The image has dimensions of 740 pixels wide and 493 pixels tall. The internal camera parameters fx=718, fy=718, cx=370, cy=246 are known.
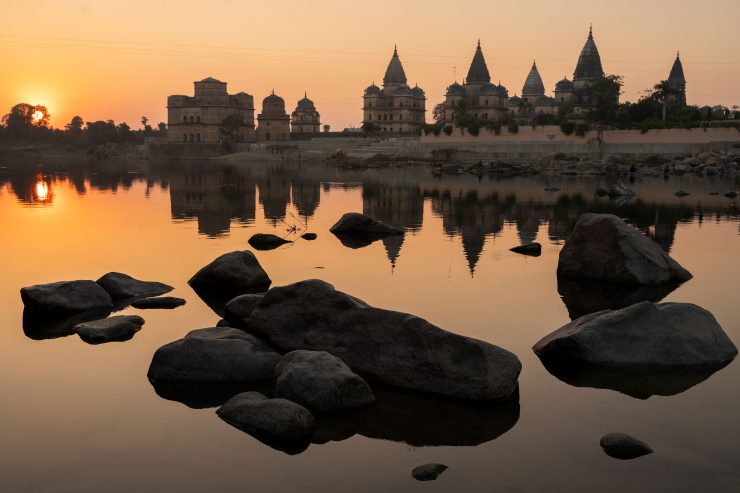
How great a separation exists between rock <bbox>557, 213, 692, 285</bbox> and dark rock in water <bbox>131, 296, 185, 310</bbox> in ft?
29.5

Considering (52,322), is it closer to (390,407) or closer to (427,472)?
(390,407)

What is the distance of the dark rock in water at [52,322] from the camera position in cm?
1199

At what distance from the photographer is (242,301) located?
11859mm

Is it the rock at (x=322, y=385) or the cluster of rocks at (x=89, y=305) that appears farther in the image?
the cluster of rocks at (x=89, y=305)

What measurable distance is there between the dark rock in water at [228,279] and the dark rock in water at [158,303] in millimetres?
1153

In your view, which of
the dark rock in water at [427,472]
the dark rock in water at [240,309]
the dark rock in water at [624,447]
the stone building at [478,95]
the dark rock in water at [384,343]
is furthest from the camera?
the stone building at [478,95]

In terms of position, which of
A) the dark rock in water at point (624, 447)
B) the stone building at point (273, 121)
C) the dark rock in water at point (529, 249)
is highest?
the stone building at point (273, 121)

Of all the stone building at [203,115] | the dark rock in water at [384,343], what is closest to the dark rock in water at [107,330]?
the dark rock in water at [384,343]

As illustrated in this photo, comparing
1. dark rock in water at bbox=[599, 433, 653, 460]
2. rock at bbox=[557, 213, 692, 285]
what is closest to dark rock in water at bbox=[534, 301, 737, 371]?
dark rock in water at bbox=[599, 433, 653, 460]

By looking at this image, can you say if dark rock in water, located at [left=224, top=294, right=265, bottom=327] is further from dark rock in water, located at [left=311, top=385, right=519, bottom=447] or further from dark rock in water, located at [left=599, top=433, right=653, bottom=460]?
dark rock in water, located at [left=599, top=433, right=653, bottom=460]

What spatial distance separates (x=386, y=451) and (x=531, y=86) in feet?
421

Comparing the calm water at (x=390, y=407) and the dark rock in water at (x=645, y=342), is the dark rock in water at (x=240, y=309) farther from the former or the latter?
the dark rock in water at (x=645, y=342)

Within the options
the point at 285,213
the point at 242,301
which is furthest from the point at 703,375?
the point at 285,213

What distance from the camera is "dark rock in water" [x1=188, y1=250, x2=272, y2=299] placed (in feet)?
50.2
